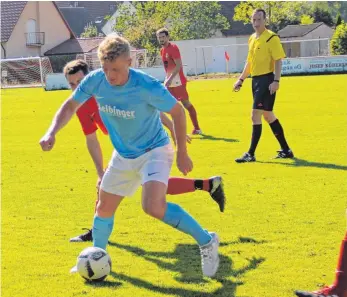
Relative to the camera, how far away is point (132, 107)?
5094mm

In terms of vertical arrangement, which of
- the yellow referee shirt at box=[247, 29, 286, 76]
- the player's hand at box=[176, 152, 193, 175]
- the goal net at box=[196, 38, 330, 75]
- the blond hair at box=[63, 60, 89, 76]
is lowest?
the goal net at box=[196, 38, 330, 75]

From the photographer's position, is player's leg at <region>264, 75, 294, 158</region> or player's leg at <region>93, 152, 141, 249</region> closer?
player's leg at <region>93, 152, 141, 249</region>

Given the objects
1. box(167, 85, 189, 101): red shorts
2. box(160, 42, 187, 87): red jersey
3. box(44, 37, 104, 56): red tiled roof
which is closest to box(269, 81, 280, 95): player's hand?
box(160, 42, 187, 87): red jersey

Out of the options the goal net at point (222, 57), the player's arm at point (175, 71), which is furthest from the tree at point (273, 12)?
the player's arm at point (175, 71)

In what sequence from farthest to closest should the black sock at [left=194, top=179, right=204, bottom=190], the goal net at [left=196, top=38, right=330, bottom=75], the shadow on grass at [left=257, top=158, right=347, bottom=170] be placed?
the goal net at [left=196, top=38, right=330, bottom=75]
the shadow on grass at [left=257, top=158, right=347, bottom=170]
the black sock at [left=194, top=179, right=204, bottom=190]

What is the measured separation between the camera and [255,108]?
1072 cm

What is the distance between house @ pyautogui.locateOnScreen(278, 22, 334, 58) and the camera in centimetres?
5806

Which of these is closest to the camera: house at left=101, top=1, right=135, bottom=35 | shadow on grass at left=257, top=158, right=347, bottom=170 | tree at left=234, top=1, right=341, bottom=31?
shadow on grass at left=257, top=158, right=347, bottom=170

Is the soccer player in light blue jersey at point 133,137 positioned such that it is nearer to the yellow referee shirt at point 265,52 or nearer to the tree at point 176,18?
the yellow referee shirt at point 265,52

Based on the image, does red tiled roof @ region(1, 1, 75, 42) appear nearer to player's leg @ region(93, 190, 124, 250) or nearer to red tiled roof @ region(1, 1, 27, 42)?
red tiled roof @ region(1, 1, 27, 42)

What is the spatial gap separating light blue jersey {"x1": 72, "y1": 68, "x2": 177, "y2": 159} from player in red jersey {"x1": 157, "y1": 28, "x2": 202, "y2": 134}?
27.6 ft

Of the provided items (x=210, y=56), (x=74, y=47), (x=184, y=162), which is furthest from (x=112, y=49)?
(x=74, y=47)

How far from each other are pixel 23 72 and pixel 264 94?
33.8 metres

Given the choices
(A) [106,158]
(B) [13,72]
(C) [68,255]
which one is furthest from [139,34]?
(C) [68,255]
